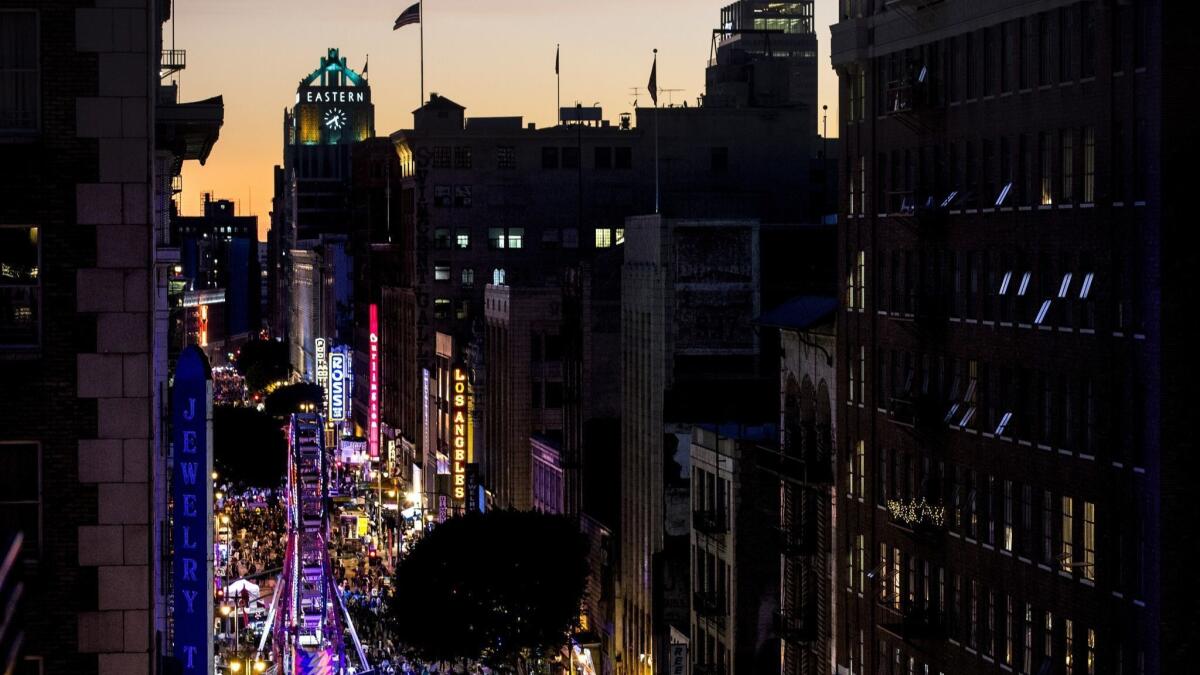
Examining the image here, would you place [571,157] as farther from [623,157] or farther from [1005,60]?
[1005,60]

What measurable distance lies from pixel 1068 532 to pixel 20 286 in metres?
31.5

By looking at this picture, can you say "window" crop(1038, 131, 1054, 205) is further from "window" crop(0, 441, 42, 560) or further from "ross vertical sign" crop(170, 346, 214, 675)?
"window" crop(0, 441, 42, 560)

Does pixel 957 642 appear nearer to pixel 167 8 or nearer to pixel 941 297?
pixel 941 297

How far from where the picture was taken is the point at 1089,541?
4725 centimetres

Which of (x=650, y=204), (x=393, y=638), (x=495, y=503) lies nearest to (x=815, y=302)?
(x=393, y=638)

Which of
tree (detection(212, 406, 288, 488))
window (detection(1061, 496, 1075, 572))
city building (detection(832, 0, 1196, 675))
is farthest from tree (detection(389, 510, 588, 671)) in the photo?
tree (detection(212, 406, 288, 488))

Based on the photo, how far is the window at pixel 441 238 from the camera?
16625cm

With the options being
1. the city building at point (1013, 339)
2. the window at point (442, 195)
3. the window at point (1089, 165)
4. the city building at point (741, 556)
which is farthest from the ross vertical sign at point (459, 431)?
the window at point (1089, 165)

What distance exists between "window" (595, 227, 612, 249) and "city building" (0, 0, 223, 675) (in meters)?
135

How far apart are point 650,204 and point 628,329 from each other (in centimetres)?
5946

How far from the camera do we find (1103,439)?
46062 millimetres

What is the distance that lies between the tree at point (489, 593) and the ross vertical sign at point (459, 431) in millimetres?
42348

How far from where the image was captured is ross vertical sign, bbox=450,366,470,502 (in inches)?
5443

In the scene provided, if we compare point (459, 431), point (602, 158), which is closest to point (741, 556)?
point (459, 431)
